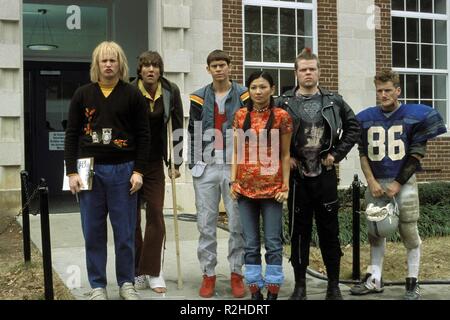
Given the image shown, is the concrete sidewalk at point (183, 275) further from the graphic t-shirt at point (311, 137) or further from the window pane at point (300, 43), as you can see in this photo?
the window pane at point (300, 43)

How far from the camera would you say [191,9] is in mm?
9922

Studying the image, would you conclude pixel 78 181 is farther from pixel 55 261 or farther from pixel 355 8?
pixel 355 8

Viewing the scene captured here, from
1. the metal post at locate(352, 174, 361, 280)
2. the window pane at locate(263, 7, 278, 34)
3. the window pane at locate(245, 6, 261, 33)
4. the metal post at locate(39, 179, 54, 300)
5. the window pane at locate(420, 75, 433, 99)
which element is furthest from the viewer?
the window pane at locate(420, 75, 433, 99)

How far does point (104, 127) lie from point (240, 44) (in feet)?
20.1

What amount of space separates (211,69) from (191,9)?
517 centimetres

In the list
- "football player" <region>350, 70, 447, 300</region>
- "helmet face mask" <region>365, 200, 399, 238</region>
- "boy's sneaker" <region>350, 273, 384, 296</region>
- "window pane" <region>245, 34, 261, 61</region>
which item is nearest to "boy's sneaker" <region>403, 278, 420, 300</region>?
"football player" <region>350, 70, 447, 300</region>

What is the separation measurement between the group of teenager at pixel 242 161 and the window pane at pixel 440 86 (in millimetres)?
7590

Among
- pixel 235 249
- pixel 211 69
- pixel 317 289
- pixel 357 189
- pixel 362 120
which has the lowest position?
pixel 317 289

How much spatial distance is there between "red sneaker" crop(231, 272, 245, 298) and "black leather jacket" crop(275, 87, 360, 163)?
1.19 meters

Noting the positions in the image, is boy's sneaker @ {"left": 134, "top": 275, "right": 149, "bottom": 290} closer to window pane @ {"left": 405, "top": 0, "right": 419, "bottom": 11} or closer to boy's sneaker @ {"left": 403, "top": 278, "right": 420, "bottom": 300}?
boy's sneaker @ {"left": 403, "top": 278, "right": 420, "bottom": 300}

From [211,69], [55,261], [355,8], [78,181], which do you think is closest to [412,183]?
[211,69]

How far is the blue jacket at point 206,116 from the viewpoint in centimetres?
512

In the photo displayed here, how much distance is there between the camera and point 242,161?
4.73m

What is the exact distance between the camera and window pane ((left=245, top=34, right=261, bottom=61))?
10.6m
